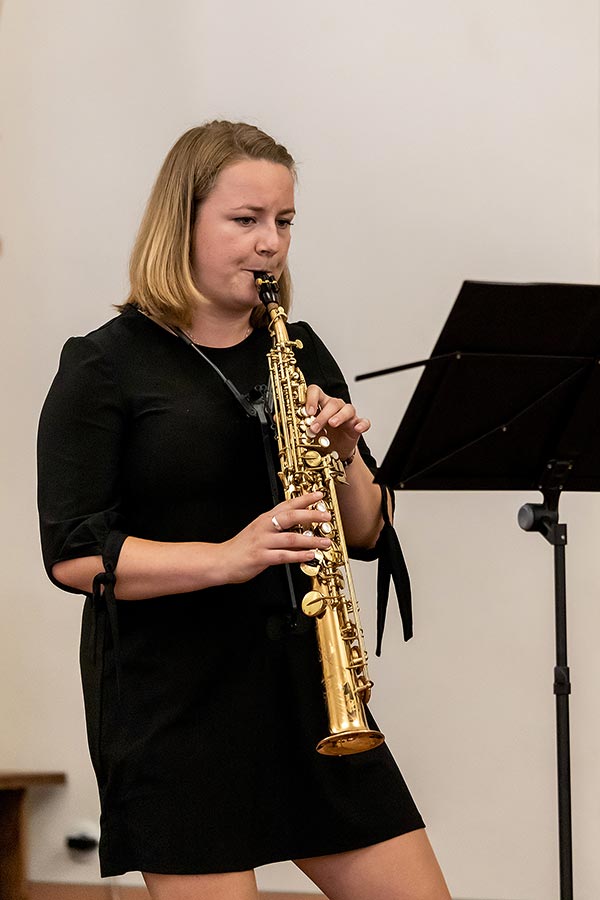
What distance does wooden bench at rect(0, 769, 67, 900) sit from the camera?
3.45m

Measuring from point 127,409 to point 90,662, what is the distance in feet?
1.26

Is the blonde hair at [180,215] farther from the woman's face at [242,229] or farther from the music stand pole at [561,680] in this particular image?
the music stand pole at [561,680]

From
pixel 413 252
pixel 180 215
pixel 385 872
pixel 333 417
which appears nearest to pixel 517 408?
pixel 333 417

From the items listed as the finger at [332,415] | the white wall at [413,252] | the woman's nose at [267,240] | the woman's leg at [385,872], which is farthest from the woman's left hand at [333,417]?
the white wall at [413,252]

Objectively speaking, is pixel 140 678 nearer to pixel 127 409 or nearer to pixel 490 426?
pixel 127 409

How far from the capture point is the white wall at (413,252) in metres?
3.14

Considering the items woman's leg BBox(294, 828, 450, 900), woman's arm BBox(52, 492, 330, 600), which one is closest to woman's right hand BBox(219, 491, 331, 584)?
→ woman's arm BBox(52, 492, 330, 600)

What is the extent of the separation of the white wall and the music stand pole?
1.14 meters

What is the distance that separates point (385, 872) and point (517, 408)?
0.72m

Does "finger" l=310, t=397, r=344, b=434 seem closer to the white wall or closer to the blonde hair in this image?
the blonde hair

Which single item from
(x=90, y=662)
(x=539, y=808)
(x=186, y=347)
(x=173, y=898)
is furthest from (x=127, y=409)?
(x=539, y=808)

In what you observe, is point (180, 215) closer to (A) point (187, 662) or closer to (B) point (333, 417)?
(B) point (333, 417)

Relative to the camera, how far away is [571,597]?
10.2 ft

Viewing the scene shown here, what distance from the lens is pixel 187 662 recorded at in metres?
1.77
